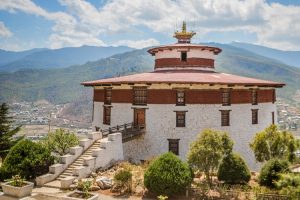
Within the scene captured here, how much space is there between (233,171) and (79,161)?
37.5 ft

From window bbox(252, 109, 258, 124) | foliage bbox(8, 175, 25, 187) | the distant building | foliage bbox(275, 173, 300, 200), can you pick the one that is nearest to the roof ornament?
the distant building

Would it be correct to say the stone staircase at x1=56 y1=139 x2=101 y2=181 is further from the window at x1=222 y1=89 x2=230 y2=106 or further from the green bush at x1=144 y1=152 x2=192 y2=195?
the window at x1=222 y1=89 x2=230 y2=106

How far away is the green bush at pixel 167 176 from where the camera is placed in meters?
20.8

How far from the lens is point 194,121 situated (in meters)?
32.0

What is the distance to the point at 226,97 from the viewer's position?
3306 centimetres

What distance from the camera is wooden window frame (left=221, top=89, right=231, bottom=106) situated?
32844mm

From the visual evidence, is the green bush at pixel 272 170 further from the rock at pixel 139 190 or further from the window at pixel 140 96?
the window at pixel 140 96

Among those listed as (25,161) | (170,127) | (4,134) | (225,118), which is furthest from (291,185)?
(4,134)

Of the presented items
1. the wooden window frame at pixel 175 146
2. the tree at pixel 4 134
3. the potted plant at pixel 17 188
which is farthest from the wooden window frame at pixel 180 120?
the tree at pixel 4 134

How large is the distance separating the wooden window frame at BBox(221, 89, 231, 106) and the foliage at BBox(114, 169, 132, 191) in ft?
45.5

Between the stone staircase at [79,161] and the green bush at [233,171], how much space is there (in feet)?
32.7

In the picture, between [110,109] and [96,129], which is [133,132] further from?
[96,129]

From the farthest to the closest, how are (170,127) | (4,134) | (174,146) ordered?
(4,134)
(174,146)
(170,127)

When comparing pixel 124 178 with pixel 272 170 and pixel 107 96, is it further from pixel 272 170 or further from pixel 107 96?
pixel 107 96
